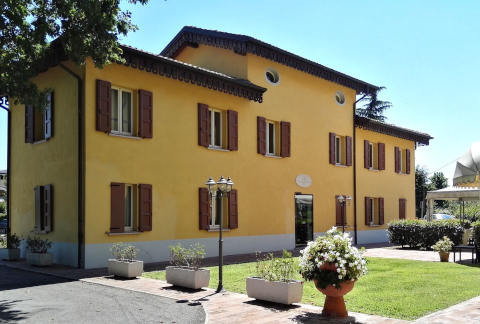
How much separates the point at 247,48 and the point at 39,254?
954 cm

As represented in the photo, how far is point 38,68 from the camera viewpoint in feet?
44.8

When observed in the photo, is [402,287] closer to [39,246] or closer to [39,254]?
[39,254]

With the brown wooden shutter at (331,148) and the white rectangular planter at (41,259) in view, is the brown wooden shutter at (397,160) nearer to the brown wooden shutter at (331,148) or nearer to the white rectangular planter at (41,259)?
the brown wooden shutter at (331,148)

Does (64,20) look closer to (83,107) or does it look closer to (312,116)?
(83,107)

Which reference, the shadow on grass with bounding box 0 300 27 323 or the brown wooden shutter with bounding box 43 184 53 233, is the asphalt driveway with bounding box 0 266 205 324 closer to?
the shadow on grass with bounding box 0 300 27 323

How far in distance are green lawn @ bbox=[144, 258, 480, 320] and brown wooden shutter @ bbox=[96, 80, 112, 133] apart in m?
4.18

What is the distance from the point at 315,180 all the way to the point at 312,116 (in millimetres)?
2699

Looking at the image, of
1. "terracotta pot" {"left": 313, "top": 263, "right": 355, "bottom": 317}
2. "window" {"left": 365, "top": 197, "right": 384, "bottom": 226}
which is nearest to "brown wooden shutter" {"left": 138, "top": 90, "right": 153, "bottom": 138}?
"terracotta pot" {"left": 313, "top": 263, "right": 355, "bottom": 317}

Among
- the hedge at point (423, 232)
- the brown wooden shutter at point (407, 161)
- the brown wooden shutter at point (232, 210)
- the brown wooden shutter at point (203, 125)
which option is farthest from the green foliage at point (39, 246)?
the brown wooden shutter at point (407, 161)

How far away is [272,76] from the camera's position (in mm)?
18531

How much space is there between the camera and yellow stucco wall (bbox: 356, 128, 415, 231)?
A: 2278 cm

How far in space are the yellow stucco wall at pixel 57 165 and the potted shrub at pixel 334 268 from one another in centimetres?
791

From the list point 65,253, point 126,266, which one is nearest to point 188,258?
point 126,266

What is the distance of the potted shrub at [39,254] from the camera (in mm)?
12781
